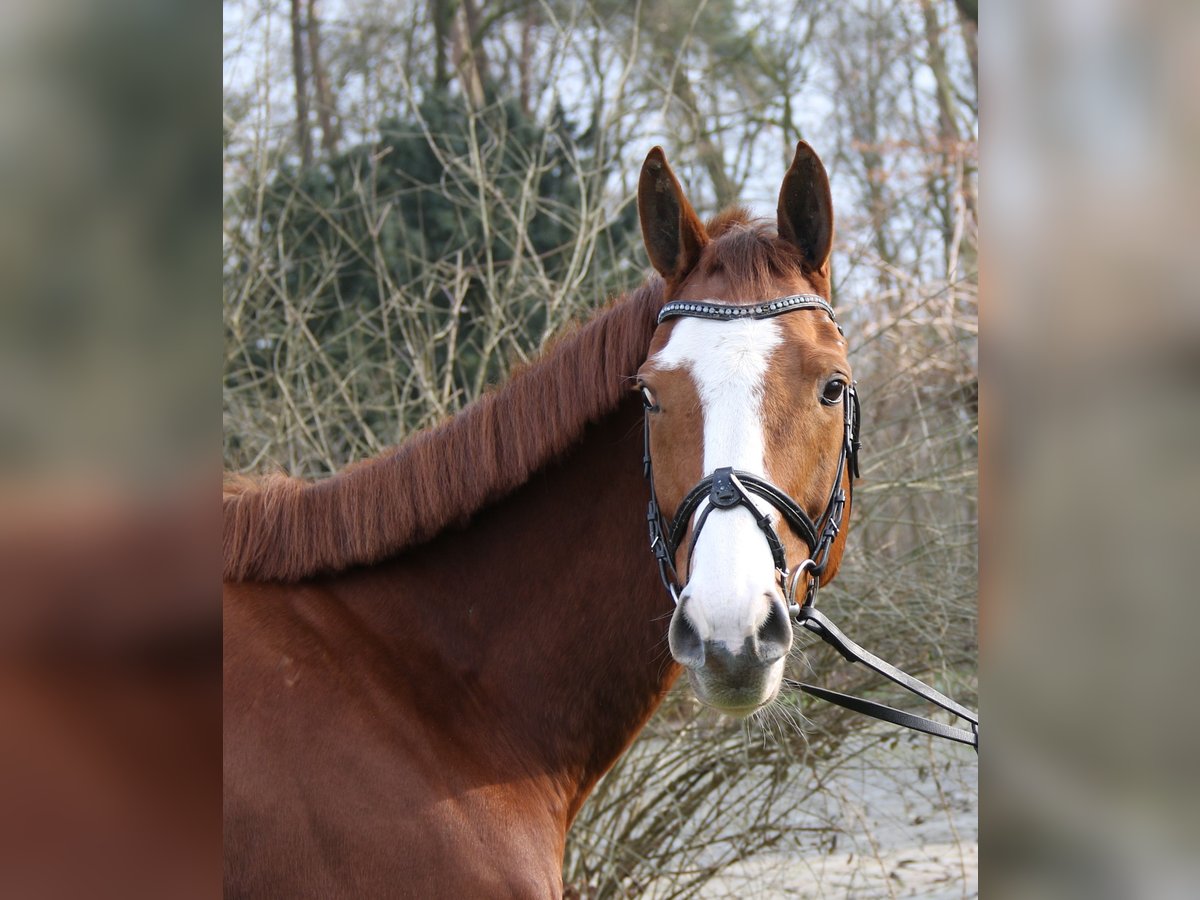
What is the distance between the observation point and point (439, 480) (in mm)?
2264

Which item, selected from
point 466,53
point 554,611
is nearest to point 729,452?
point 554,611

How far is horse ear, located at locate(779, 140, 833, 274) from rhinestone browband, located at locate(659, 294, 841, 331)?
0.15m

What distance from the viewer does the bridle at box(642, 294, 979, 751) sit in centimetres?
186

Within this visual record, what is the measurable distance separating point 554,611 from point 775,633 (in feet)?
2.04

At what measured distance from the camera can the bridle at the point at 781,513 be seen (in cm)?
186

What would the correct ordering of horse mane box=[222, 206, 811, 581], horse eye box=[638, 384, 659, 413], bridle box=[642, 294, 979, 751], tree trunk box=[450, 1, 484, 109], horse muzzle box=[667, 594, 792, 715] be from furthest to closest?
tree trunk box=[450, 1, 484, 109] < horse mane box=[222, 206, 811, 581] < horse eye box=[638, 384, 659, 413] < bridle box=[642, 294, 979, 751] < horse muzzle box=[667, 594, 792, 715]

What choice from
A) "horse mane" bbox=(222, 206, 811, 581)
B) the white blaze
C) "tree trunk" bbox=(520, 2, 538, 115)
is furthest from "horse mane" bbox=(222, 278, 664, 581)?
"tree trunk" bbox=(520, 2, 538, 115)

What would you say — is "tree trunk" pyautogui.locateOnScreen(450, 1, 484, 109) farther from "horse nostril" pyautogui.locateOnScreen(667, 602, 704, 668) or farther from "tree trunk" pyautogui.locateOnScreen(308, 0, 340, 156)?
"horse nostril" pyautogui.locateOnScreen(667, 602, 704, 668)

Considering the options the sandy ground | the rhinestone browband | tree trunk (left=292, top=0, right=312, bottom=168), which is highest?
tree trunk (left=292, top=0, right=312, bottom=168)

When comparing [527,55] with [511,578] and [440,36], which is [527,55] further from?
[511,578]

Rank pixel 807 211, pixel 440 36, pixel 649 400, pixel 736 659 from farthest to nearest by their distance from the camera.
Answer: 1. pixel 440 36
2. pixel 807 211
3. pixel 649 400
4. pixel 736 659
